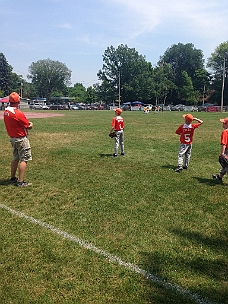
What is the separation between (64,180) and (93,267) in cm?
367

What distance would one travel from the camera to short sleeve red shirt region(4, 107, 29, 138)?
5875mm

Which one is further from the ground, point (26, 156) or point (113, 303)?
point (26, 156)

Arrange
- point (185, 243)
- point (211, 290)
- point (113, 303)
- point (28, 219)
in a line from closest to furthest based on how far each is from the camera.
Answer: point (113, 303)
point (211, 290)
point (185, 243)
point (28, 219)

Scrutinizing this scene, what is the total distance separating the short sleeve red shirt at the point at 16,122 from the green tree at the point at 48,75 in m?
112

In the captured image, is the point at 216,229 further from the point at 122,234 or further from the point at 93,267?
the point at 93,267

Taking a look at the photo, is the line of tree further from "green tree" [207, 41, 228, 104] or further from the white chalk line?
the white chalk line

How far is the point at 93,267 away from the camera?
10.9ft

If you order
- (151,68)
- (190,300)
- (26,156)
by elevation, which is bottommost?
(190,300)

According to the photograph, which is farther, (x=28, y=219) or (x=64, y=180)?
(x=64, y=180)

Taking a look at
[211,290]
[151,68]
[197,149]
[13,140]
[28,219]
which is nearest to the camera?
[211,290]

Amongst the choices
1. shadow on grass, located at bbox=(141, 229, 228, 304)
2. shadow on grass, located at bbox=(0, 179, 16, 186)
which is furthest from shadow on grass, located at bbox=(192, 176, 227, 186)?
shadow on grass, located at bbox=(0, 179, 16, 186)

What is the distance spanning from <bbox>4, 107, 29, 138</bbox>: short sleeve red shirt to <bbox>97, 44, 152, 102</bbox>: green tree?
83.4 metres

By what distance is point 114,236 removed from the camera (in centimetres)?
407

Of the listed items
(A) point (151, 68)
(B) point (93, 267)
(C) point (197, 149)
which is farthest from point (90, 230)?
(A) point (151, 68)
